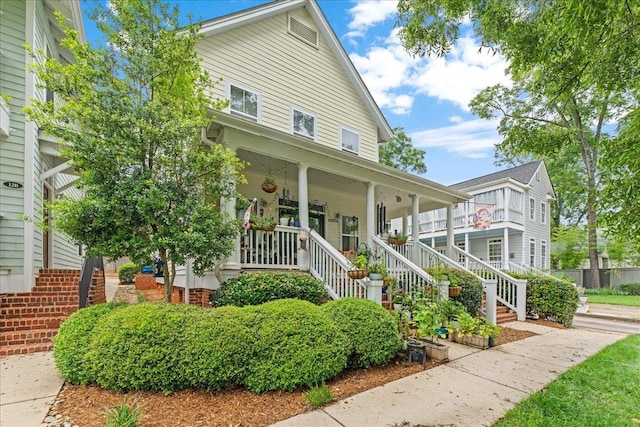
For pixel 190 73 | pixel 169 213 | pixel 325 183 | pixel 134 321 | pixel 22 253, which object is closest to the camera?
pixel 134 321

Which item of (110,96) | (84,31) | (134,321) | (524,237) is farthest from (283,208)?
(524,237)

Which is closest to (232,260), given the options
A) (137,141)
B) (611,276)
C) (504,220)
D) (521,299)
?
(137,141)

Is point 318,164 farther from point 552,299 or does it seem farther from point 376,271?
point 552,299

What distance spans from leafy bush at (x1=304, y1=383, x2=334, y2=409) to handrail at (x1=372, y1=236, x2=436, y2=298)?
14.3ft

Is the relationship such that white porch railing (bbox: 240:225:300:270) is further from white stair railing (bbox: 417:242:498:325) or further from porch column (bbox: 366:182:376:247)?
white stair railing (bbox: 417:242:498:325)

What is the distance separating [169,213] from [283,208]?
5.04 meters

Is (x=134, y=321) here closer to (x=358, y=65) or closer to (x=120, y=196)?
(x=120, y=196)

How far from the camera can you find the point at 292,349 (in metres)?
4.07

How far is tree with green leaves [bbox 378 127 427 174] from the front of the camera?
25797 millimetres

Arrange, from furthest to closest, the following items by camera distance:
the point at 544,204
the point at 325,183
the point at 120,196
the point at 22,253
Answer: the point at 544,204
the point at 325,183
the point at 22,253
the point at 120,196

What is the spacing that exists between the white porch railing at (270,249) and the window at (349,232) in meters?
4.48

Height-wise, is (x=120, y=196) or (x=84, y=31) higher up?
(x=84, y=31)

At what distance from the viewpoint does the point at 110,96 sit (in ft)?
17.2

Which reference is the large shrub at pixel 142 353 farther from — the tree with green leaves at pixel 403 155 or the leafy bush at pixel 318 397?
the tree with green leaves at pixel 403 155
